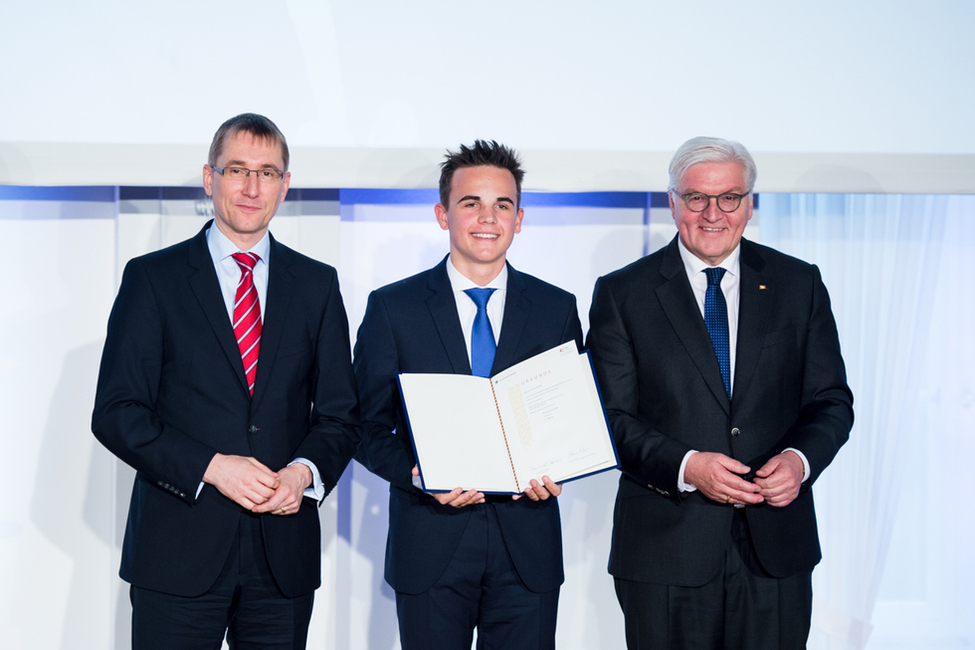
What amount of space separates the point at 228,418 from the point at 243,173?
2.10ft

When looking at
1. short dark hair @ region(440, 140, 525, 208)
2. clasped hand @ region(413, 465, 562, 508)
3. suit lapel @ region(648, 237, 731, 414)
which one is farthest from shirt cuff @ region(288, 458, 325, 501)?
suit lapel @ region(648, 237, 731, 414)

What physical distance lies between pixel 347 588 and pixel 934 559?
2.47 metres

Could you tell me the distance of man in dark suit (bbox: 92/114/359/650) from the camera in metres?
1.84

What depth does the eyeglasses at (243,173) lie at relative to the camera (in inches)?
79.8

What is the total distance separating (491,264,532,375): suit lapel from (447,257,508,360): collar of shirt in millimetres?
24

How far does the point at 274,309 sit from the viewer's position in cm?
201

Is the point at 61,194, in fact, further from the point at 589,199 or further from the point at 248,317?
the point at 589,199

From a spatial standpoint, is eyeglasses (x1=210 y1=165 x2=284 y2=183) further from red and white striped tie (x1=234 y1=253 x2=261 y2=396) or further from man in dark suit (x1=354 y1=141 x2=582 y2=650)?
man in dark suit (x1=354 y1=141 x2=582 y2=650)

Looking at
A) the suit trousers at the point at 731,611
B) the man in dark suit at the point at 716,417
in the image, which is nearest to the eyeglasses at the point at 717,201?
the man in dark suit at the point at 716,417

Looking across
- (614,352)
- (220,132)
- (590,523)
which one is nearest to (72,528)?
(220,132)

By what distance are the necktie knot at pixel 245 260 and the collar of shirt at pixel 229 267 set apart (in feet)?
0.06

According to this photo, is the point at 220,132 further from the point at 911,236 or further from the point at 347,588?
the point at 911,236

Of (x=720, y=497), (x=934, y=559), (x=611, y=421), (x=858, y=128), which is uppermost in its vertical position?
(x=858, y=128)

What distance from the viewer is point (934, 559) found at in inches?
130
